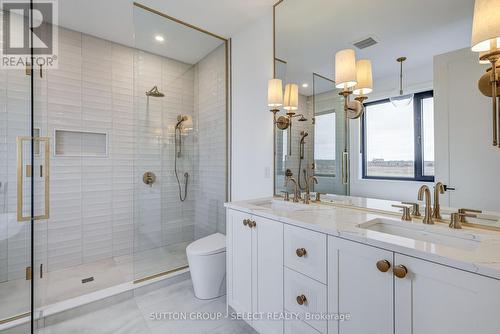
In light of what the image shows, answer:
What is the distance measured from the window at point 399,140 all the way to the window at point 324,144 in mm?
247

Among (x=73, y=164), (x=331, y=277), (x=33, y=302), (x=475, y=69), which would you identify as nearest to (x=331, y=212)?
(x=331, y=277)

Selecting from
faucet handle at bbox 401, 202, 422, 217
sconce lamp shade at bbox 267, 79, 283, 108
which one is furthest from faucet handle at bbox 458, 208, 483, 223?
sconce lamp shade at bbox 267, 79, 283, 108

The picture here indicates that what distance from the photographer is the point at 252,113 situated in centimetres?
238

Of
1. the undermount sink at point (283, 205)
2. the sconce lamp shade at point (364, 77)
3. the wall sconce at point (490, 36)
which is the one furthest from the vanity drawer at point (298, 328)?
the sconce lamp shade at point (364, 77)

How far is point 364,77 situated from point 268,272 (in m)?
1.44

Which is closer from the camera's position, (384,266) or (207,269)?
(384,266)

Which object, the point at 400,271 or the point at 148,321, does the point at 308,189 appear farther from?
the point at 148,321

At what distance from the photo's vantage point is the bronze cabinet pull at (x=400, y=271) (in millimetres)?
830

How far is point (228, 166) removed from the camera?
106 inches

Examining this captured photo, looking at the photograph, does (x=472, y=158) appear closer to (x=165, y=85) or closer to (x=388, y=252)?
(x=388, y=252)

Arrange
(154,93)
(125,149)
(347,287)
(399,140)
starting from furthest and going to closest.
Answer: (125,149), (154,93), (399,140), (347,287)

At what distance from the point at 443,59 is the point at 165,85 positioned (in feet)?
8.47

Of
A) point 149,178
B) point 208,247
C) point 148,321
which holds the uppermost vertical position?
point 149,178

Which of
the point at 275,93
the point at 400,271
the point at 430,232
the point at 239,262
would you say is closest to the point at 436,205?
the point at 430,232
